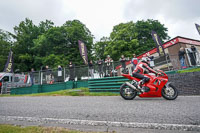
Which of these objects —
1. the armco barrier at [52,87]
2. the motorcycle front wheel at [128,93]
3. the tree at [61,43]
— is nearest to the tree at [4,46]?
the tree at [61,43]

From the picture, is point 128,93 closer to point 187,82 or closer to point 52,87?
point 187,82

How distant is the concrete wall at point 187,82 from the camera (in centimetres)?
616

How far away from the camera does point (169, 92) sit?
4.84 meters

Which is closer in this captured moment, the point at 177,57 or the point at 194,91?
the point at 194,91

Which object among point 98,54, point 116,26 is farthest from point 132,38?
point 98,54

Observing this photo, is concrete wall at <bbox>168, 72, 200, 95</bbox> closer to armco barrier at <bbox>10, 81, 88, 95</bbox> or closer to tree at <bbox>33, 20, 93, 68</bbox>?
armco barrier at <bbox>10, 81, 88, 95</bbox>

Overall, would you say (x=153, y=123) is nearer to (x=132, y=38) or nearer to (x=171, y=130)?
(x=171, y=130)

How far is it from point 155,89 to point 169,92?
57 centimetres

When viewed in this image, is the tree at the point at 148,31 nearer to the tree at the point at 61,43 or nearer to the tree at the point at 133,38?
the tree at the point at 133,38

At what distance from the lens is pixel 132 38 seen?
32.5 meters

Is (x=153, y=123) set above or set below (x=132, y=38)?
below

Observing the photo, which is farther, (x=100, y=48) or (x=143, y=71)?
(x=100, y=48)

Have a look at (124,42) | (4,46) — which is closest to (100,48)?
(124,42)

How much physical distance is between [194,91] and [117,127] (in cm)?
616
